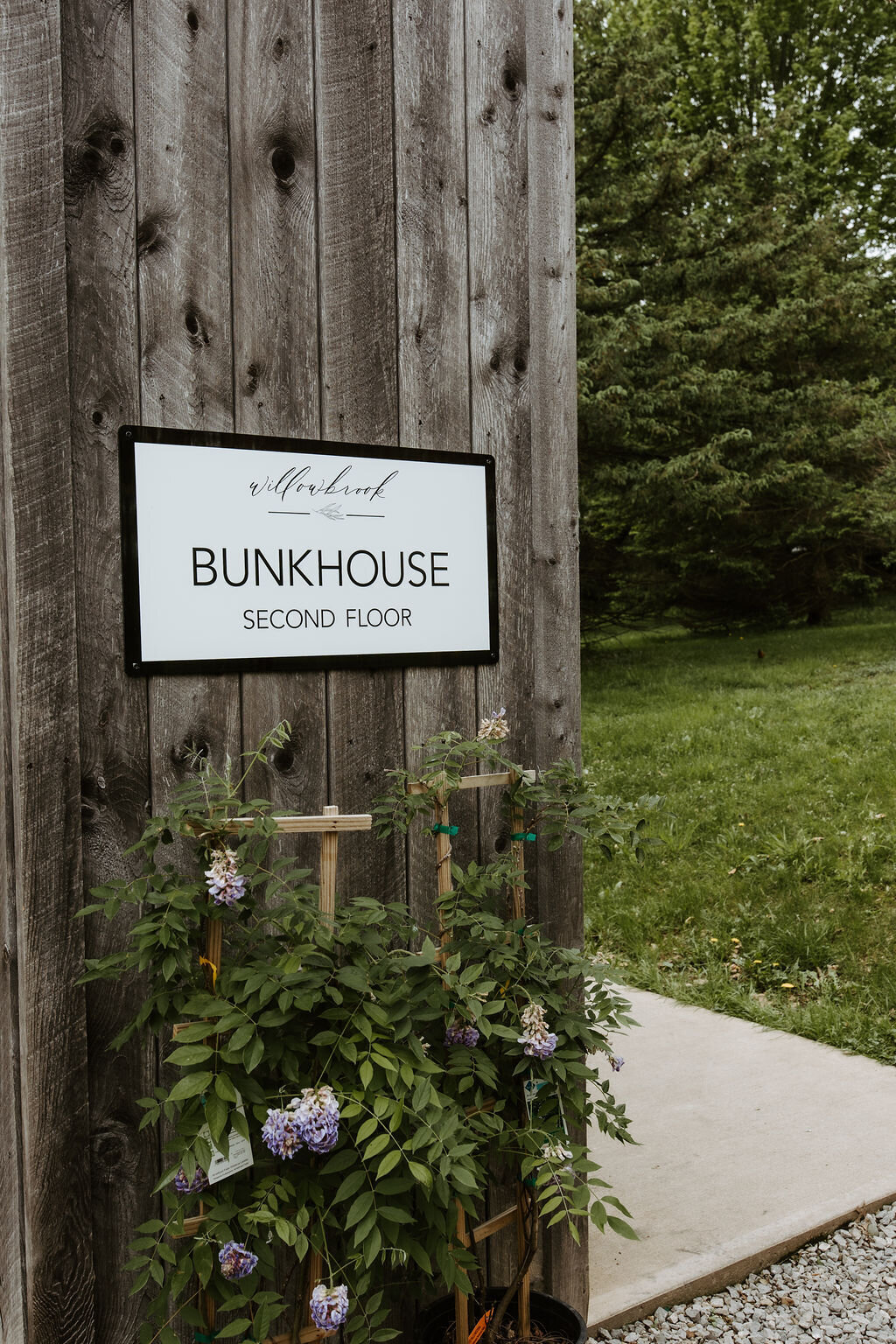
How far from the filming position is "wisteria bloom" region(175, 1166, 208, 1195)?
1.46 meters

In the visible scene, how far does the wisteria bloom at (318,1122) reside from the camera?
1.44m

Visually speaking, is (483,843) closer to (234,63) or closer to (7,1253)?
(7,1253)

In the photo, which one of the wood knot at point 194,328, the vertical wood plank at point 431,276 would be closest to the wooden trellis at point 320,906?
the vertical wood plank at point 431,276

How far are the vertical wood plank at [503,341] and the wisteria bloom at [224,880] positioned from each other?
0.69 meters

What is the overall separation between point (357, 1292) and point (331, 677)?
94 centimetres

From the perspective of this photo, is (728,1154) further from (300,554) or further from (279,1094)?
(300,554)

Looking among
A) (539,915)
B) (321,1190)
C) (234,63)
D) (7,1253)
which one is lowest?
(7,1253)

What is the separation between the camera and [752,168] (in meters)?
12.9

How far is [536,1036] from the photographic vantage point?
1.73 meters

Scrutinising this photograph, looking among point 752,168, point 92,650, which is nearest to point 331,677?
point 92,650

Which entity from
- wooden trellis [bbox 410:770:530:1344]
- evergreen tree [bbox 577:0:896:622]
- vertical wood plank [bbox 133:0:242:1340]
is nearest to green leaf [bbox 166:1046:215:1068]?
vertical wood plank [bbox 133:0:242:1340]

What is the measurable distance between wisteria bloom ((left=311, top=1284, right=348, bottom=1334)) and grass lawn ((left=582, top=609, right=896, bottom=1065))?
2.30 feet

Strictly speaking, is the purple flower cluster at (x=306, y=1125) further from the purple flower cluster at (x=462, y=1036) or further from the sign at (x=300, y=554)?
the sign at (x=300, y=554)

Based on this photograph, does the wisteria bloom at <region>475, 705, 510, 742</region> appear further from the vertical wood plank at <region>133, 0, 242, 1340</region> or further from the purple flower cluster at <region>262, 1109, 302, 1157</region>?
the purple flower cluster at <region>262, 1109, 302, 1157</region>
